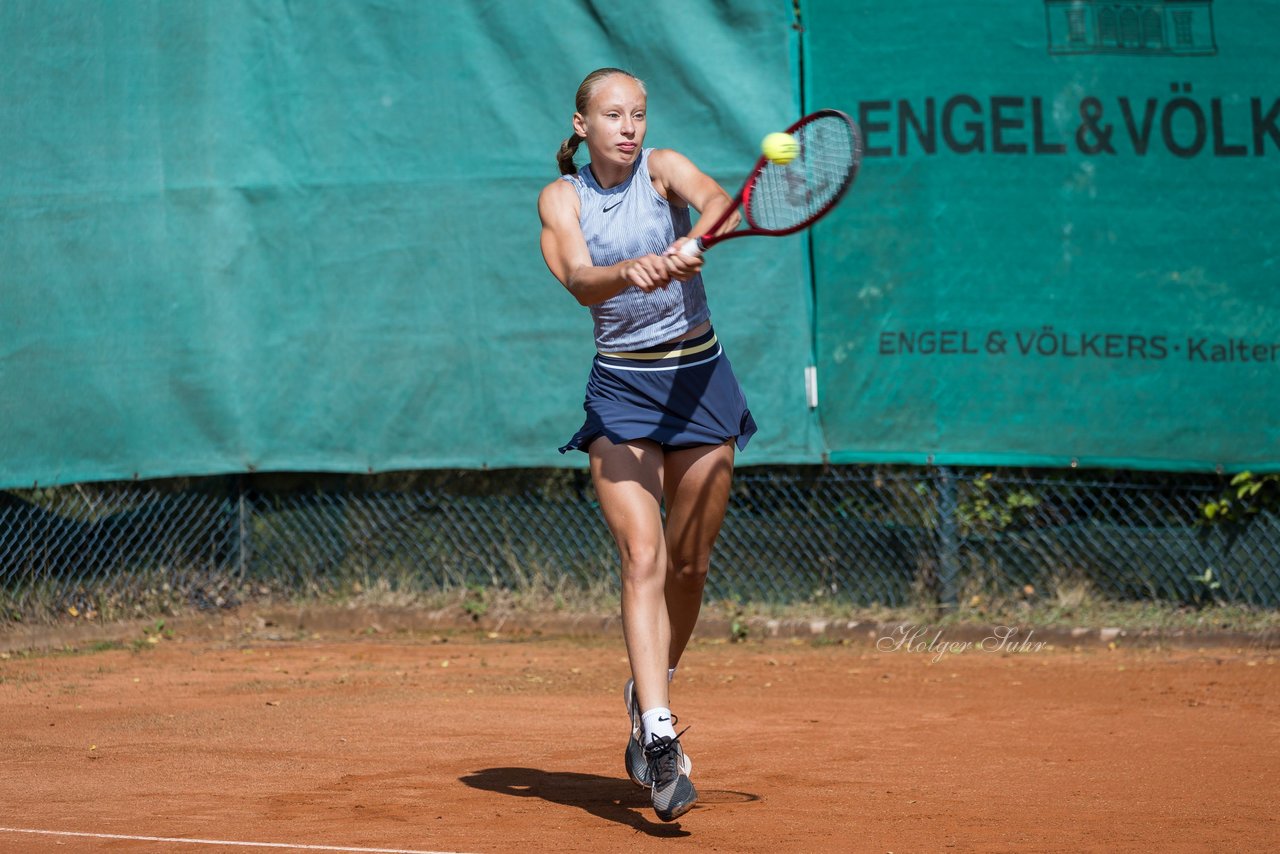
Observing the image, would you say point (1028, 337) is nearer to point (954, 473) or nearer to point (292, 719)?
point (954, 473)

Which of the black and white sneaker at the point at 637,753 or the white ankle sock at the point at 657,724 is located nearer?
the white ankle sock at the point at 657,724

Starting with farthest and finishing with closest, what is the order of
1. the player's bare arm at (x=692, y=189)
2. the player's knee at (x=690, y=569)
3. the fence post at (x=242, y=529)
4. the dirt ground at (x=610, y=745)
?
1. the fence post at (x=242, y=529)
2. the player's knee at (x=690, y=569)
3. the player's bare arm at (x=692, y=189)
4. the dirt ground at (x=610, y=745)

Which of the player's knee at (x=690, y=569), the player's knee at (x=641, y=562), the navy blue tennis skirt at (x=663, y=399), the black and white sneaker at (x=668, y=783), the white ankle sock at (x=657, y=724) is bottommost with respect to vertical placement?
the black and white sneaker at (x=668, y=783)

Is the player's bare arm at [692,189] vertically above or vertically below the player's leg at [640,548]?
above

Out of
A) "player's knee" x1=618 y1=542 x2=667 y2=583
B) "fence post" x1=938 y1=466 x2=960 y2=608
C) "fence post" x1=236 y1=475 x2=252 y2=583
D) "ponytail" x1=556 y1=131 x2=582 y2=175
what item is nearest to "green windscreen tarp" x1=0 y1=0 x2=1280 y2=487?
"fence post" x1=938 y1=466 x2=960 y2=608

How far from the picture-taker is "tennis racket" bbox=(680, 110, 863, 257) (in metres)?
4.09

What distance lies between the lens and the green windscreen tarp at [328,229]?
6.86 m

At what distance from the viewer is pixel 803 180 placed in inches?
165

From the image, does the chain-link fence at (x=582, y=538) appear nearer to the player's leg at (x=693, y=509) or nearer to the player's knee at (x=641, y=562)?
the player's leg at (x=693, y=509)

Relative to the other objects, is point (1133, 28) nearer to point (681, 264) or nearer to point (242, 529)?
point (681, 264)

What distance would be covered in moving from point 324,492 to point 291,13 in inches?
90.9

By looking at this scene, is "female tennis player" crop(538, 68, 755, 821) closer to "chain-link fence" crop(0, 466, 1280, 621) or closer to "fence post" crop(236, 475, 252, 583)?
"chain-link fence" crop(0, 466, 1280, 621)

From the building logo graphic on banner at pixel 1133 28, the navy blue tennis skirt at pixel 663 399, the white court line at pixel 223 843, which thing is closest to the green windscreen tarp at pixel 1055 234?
the building logo graphic on banner at pixel 1133 28

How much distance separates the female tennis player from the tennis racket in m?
0.19
